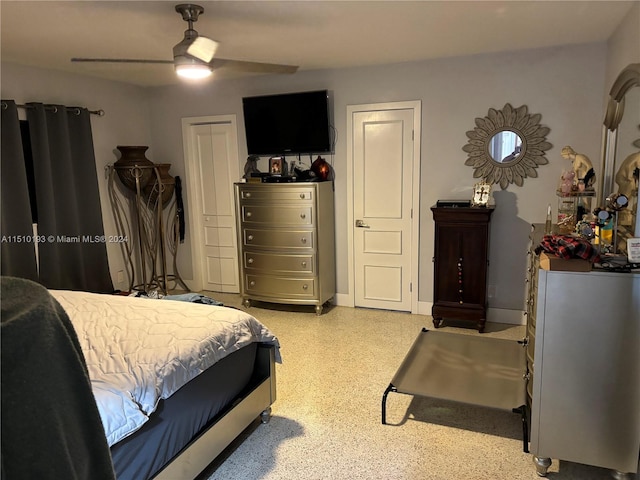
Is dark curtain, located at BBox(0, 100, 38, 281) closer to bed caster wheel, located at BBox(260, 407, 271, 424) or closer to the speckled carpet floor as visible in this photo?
the speckled carpet floor

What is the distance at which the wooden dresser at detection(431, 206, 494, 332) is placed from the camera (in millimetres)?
3887

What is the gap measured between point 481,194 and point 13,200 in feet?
13.2

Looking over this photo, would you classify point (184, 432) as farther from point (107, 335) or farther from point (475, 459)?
point (475, 459)

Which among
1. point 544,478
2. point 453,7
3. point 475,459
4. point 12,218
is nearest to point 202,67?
point 453,7

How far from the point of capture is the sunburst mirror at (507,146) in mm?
3881

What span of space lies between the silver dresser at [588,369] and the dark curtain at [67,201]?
4.05m

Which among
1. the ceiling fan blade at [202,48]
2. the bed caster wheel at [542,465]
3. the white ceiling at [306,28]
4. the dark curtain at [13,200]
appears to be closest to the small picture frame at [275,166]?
the white ceiling at [306,28]

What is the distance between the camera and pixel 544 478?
7.21 feet

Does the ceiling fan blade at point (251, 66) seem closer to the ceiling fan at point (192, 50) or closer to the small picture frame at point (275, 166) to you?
the ceiling fan at point (192, 50)

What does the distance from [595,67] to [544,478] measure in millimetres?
3149

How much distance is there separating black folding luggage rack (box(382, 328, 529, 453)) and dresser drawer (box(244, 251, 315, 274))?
1.47 meters

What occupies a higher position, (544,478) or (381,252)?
(381,252)

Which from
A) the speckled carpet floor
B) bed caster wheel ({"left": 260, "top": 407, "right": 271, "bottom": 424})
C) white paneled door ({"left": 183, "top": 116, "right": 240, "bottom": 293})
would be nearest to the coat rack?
white paneled door ({"left": 183, "top": 116, "right": 240, "bottom": 293})

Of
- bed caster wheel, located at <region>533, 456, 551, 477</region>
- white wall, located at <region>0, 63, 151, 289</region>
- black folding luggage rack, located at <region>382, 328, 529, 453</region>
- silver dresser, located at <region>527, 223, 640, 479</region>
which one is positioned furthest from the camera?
white wall, located at <region>0, 63, 151, 289</region>
